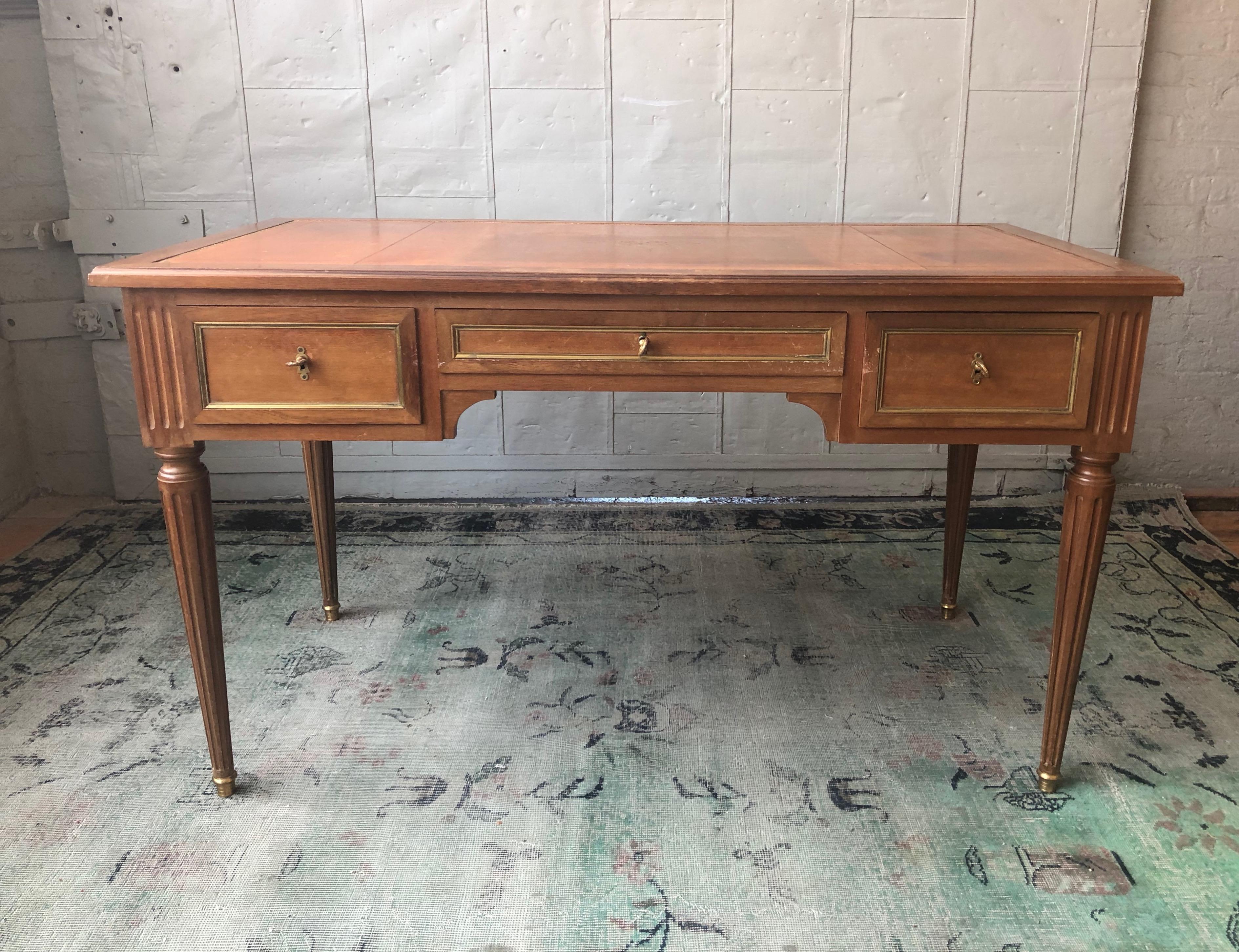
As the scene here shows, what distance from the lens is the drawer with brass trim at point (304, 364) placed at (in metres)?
1.64

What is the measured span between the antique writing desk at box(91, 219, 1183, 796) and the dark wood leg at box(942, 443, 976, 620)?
0.60 meters

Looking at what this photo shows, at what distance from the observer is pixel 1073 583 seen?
1.78 metres

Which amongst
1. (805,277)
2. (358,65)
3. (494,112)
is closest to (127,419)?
(358,65)

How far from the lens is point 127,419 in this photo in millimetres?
3271

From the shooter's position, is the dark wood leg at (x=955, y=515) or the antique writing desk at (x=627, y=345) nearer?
the antique writing desk at (x=627, y=345)

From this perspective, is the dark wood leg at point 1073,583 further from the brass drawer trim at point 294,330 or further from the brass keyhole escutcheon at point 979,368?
the brass drawer trim at point 294,330

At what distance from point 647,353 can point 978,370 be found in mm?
566

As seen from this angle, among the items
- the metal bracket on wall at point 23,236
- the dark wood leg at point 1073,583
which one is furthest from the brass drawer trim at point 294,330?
the metal bracket on wall at point 23,236

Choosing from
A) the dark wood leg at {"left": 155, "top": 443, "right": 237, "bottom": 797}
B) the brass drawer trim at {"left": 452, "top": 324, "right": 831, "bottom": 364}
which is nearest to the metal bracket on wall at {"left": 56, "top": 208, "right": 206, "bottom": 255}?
the dark wood leg at {"left": 155, "top": 443, "right": 237, "bottom": 797}

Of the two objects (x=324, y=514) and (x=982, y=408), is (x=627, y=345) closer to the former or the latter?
(x=982, y=408)

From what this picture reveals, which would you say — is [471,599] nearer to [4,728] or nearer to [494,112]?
[4,728]

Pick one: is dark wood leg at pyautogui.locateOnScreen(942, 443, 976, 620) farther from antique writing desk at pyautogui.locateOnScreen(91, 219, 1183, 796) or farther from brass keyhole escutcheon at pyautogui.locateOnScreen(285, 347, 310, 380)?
brass keyhole escutcheon at pyautogui.locateOnScreen(285, 347, 310, 380)

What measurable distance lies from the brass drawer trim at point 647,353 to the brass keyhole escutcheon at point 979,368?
0.81ft

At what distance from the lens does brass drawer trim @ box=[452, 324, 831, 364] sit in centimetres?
165
